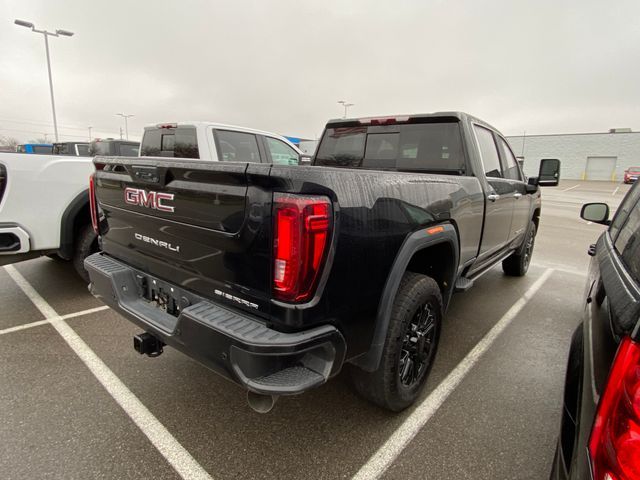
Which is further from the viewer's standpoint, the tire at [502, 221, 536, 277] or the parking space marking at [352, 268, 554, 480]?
the tire at [502, 221, 536, 277]

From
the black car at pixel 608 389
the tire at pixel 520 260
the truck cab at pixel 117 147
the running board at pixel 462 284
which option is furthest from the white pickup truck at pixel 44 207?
the truck cab at pixel 117 147

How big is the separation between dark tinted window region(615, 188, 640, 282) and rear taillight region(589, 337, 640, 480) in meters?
0.42

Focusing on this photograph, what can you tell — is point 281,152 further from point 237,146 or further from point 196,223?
point 196,223

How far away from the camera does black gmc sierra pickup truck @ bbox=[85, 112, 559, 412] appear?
159 cm

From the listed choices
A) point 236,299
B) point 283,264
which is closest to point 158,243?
point 236,299

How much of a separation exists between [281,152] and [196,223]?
5230 mm

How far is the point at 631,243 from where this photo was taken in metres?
1.52

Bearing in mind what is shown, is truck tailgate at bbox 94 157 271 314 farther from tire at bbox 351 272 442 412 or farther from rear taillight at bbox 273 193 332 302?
tire at bbox 351 272 442 412

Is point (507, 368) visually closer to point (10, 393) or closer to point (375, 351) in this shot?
point (375, 351)

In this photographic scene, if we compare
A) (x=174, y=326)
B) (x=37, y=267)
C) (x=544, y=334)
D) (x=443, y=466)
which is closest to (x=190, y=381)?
(x=174, y=326)

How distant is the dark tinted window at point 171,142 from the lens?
225 inches

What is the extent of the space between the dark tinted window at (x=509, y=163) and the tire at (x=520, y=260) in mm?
909

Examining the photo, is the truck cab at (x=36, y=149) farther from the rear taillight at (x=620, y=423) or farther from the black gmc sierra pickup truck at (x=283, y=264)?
the rear taillight at (x=620, y=423)

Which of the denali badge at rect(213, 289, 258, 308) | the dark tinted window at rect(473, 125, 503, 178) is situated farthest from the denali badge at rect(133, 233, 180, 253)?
the dark tinted window at rect(473, 125, 503, 178)
